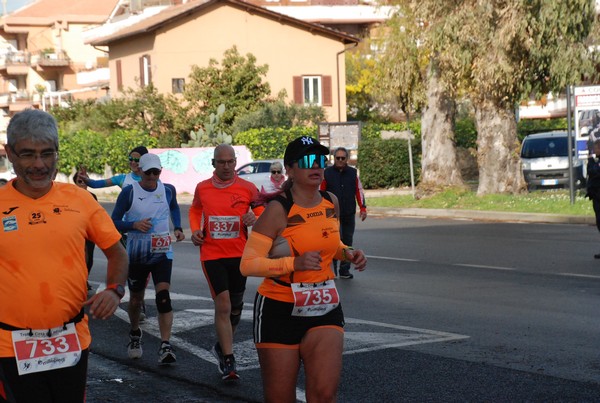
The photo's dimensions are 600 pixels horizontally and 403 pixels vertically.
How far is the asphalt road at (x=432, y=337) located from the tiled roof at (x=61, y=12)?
261ft

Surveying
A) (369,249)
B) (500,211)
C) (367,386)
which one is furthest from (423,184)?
(367,386)

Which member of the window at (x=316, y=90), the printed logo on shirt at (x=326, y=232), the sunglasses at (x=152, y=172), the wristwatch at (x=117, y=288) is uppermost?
the window at (x=316, y=90)

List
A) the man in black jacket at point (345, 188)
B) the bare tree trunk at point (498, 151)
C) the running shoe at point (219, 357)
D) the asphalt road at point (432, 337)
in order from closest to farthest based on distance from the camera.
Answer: the asphalt road at point (432, 337) < the running shoe at point (219, 357) < the man in black jacket at point (345, 188) < the bare tree trunk at point (498, 151)

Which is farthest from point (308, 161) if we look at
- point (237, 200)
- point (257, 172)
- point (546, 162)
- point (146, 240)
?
point (257, 172)

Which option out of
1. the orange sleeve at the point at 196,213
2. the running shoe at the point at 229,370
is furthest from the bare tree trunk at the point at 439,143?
the running shoe at the point at 229,370

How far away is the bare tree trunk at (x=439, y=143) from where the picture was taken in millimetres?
34219

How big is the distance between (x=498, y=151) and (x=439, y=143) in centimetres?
341

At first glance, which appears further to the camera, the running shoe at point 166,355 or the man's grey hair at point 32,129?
the running shoe at point 166,355

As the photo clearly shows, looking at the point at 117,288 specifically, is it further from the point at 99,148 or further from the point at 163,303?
the point at 99,148

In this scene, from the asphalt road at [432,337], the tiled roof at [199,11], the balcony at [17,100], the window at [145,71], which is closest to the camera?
the asphalt road at [432,337]

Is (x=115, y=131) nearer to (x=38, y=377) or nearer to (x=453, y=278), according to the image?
(x=453, y=278)

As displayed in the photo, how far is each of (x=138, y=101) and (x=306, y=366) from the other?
156 feet

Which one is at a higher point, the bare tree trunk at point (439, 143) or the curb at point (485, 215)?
the bare tree trunk at point (439, 143)

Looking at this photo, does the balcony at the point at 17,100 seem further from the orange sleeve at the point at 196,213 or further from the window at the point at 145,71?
the orange sleeve at the point at 196,213
